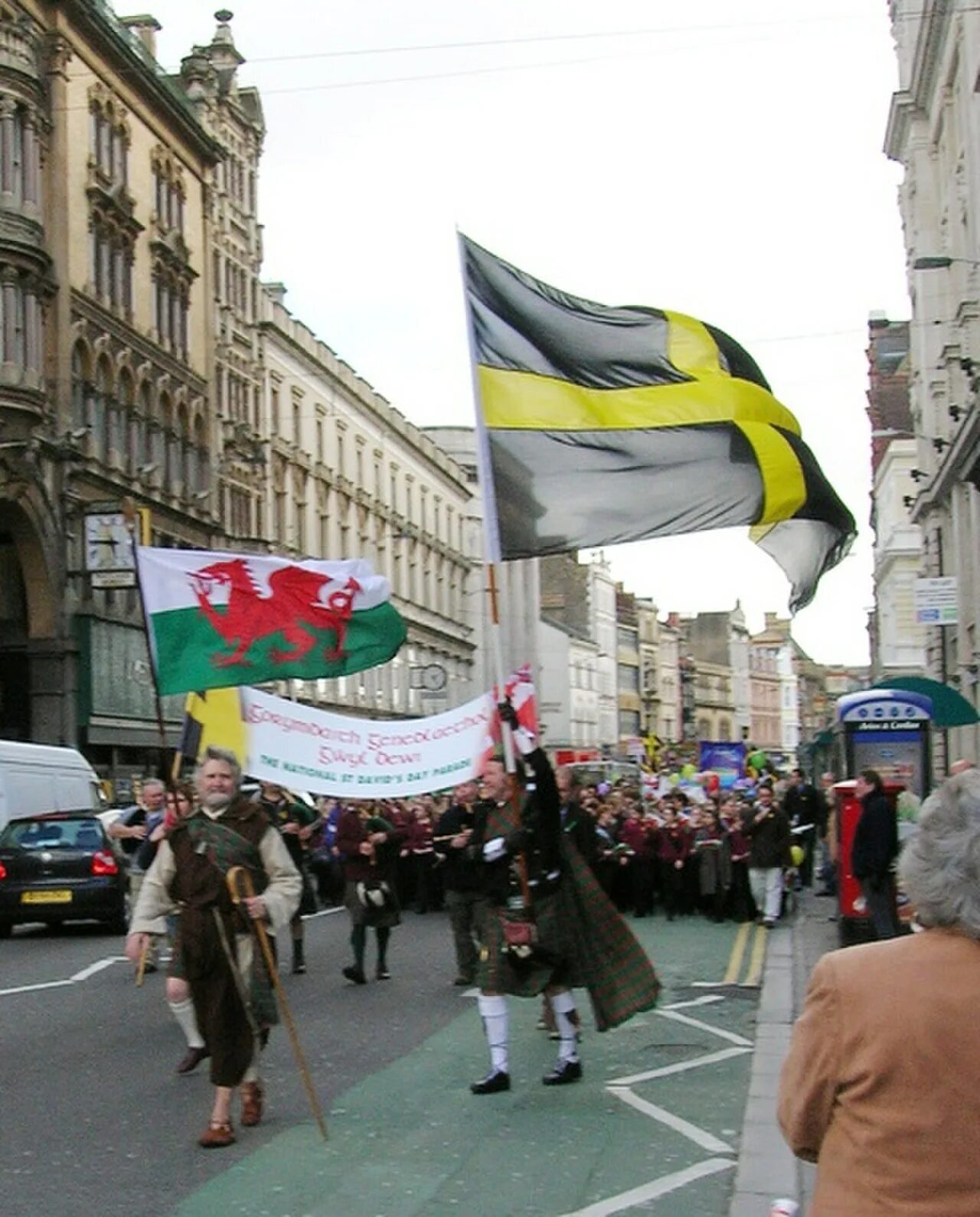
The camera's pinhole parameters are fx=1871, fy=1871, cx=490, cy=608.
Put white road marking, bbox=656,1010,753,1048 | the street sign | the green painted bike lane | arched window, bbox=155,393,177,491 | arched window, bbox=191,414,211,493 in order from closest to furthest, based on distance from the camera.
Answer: the green painted bike lane < white road marking, bbox=656,1010,753,1048 < the street sign < arched window, bbox=155,393,177,491 < arched window, bbox=191,414,211,493

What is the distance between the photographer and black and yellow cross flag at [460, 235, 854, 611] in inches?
386

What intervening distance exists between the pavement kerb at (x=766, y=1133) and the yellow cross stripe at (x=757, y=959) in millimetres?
992

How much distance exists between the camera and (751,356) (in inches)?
408

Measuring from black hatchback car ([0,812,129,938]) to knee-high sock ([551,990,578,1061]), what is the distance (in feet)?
37.8

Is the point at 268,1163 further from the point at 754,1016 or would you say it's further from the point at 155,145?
the point at 155,145

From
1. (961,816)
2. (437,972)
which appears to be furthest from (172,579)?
(961,816)

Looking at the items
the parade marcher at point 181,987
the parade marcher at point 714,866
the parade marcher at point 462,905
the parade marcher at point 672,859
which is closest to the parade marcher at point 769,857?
the parade marcher at point 714,866

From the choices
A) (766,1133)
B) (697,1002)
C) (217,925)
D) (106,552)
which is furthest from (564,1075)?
(106,552)

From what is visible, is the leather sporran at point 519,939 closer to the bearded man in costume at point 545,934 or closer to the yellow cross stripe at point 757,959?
the bearded man in costume at point 545,934

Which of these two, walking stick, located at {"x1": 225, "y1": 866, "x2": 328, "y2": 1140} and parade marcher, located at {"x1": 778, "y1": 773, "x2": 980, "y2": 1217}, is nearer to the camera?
parade marcher, located at {"x1": 778, "y1": 773, "x2": 980, "y2": 1217}

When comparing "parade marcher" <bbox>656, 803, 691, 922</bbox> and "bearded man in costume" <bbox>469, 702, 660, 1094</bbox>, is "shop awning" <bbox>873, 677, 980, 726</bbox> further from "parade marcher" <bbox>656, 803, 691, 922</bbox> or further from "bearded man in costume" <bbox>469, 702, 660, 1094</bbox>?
"bearded man in costume" <bbox>469, 702, 660, 1094</bbox>

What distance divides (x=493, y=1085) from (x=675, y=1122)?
1.12m

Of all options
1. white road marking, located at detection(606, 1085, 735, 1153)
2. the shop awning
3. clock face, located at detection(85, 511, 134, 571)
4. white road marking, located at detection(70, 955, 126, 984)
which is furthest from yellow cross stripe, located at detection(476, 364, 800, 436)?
clock face, located at detection(85, 511, 134, 571)

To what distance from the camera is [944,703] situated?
91.7ft
